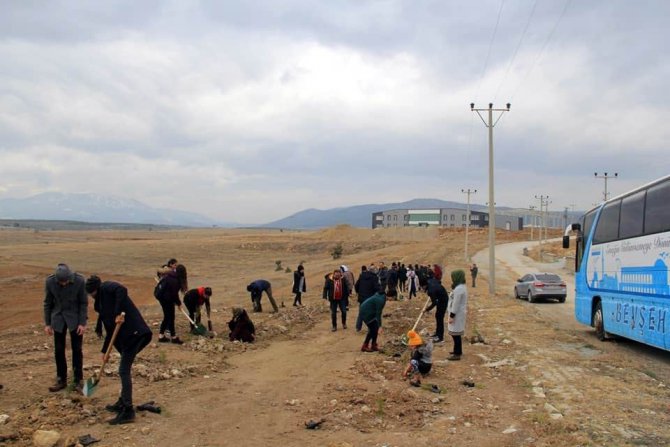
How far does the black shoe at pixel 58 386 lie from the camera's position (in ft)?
26.5

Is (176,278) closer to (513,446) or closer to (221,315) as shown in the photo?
(221,315)

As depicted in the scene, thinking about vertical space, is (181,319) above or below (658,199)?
below

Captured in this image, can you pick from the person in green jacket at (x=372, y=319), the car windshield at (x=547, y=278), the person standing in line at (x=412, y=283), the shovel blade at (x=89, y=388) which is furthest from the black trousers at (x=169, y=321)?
the car windshield at (x=547, y=278)

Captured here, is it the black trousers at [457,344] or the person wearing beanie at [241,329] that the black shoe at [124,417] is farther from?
the black trousers at [457,344]

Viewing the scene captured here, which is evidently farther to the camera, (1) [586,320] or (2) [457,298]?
(1) [586,320]

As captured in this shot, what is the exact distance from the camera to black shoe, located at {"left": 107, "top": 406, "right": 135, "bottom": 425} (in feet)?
22.6

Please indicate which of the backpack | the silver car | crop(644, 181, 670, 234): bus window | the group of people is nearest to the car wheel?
the silver car

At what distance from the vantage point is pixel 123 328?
7055 millimetres

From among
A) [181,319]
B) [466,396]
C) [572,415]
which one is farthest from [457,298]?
[181,319]

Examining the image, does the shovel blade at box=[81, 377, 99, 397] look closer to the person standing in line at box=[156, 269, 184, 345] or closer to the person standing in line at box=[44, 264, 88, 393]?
the person standing in line at box=[44, 264, 88, 393]

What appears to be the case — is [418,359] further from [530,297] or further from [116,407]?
[530,297]

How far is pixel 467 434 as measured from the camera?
6.81 m

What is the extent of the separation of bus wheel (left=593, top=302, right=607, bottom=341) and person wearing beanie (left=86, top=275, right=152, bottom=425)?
11.1 meters

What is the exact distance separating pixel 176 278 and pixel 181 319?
362 centimetres
